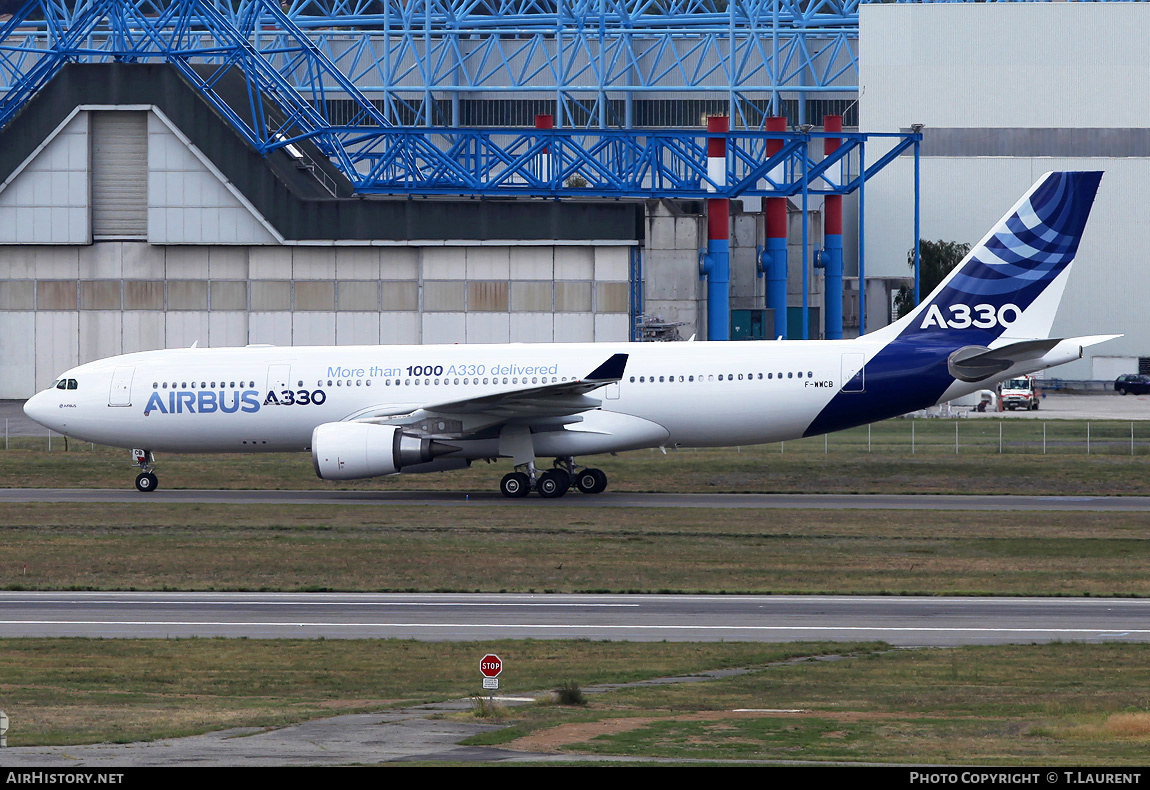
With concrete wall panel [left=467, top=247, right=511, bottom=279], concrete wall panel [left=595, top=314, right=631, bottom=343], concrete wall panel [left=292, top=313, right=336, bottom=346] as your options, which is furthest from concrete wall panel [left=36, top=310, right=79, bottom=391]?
concrete wall panel [left=595, top=314, right=631, bottom=343]

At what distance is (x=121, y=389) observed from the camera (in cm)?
3922

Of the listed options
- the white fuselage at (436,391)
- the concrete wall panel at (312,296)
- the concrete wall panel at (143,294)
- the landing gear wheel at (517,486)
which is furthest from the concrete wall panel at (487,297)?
the landing gear wheel at (517,486)

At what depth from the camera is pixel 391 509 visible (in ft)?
115

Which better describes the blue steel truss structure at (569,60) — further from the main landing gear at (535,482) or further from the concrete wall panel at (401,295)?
the main landing gear at (535,482)

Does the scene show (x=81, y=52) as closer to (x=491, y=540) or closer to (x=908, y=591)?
(x=491, y=540)

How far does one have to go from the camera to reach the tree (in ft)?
293

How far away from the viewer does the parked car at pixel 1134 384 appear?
273ft

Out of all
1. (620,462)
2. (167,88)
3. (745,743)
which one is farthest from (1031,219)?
(167,88)

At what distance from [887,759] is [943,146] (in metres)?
82.4

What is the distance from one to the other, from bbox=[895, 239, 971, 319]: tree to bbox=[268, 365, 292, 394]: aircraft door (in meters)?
57.3

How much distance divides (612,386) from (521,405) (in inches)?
103

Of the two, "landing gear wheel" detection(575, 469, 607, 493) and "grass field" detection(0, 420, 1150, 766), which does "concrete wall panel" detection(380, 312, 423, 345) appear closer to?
"grass field" detection(0, 420, 1150, 766)

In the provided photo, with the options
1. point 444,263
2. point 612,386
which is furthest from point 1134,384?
point 612,386

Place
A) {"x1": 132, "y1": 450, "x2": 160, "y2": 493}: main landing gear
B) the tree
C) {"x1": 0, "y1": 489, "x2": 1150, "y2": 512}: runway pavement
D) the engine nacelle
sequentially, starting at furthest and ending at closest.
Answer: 1. the tree
2. {"x1": 132, "y1": 450, "x2": 160, "y2": 493}: main landing gear
3. {"x1": 0, "y1": 489, "x2": 1150, "y2": 512}: runway pavement
4. the engine nacelle
